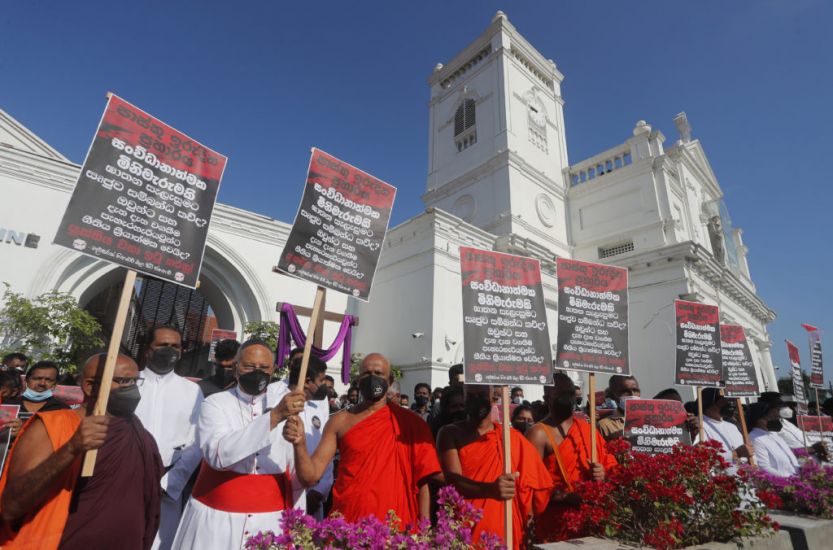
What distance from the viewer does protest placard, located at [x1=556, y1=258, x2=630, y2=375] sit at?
14.0 ft

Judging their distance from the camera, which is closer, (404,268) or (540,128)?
(404,268)

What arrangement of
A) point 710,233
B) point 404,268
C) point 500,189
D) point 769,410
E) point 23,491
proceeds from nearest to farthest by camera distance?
point 23,491 → point 769,410 → point 404,268 → point 500,189 → point 710,233

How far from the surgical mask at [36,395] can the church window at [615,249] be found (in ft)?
77.3

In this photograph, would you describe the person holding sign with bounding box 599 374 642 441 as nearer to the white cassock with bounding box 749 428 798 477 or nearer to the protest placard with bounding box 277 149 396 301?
the white cassock with bounding box 749 428 798 477

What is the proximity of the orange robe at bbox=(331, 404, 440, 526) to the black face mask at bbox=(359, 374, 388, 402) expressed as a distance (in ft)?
0.41

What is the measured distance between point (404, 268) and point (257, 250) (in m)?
5.60

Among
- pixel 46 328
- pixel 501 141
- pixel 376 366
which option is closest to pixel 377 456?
pixel 376 366

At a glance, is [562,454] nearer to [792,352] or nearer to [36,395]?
[36,395]

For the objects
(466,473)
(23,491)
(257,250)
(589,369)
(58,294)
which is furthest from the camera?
(257,250)

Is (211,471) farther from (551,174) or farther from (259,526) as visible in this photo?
(551,174)

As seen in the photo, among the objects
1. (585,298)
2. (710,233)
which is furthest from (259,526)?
(710,233)

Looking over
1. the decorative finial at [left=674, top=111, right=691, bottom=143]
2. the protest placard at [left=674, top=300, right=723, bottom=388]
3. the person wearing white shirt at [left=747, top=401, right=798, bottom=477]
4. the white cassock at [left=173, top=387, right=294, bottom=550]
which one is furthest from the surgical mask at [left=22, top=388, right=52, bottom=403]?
the decorative finial at [left=674, top=111, right=691, bottom=143]

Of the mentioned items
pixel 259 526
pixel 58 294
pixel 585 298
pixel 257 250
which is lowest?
pixel 259 526

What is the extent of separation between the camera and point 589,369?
4.19 m
